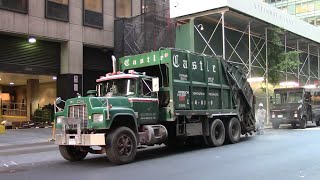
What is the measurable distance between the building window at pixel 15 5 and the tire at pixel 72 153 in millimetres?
11744

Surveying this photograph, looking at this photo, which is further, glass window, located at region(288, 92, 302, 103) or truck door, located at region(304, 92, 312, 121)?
truck door, located at region(304, 92, 312, 121)

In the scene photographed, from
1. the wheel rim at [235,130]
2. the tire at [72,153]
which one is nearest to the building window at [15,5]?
the tire at [72,153]

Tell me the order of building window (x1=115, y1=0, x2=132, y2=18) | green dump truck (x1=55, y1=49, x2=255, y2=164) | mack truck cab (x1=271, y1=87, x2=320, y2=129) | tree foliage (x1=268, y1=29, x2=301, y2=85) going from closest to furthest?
green dump truck (x1=55, y1=49, x2=255, y2=164), mack truck cab (x1=271, y1=87, x2=320, y2=129), building window (x1=115, y1=0, x2=132, y2=18), tree foliage (x1=268, y1=29, x2=301, y2=85)

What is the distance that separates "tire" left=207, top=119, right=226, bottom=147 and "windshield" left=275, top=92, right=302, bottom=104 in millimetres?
12633

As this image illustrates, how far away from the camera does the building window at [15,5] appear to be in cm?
2165

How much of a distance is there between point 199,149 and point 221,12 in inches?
499

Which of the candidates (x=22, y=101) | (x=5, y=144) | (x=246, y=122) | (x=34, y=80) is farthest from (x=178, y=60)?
(x=22, y=101)

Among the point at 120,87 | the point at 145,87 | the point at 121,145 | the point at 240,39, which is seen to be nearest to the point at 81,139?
the point at 121,145

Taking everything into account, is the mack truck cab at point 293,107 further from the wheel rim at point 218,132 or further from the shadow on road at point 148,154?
the shadow on road at point 148,154

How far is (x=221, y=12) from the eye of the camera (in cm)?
2562

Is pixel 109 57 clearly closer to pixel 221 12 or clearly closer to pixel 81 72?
pixel 81 72

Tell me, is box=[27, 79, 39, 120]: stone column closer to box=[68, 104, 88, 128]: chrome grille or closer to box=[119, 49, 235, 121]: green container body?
box=[119, 49, 235, 121]: green container body

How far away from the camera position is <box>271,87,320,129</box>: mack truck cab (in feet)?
87.7

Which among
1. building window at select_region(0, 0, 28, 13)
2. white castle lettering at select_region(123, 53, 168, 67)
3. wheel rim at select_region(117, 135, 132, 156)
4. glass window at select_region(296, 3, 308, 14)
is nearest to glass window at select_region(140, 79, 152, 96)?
white castle lettering at select_region(123, 53, 168, 67)
